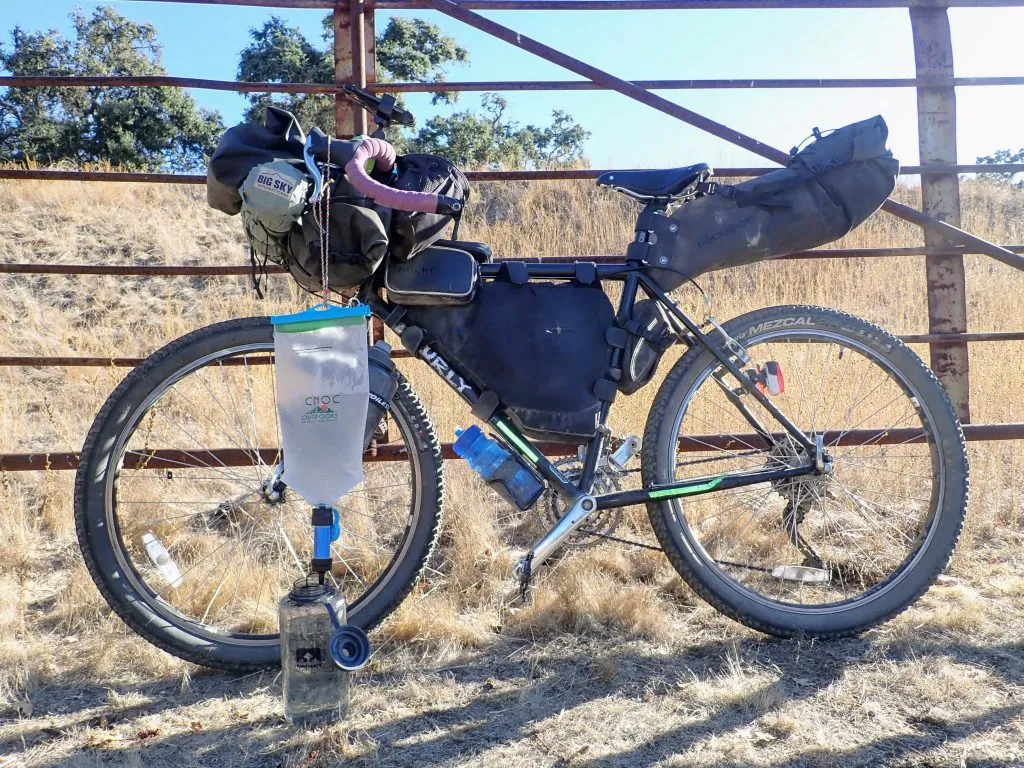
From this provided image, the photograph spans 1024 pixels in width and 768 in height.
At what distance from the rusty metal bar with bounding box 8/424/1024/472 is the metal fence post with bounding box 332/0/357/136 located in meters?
1.22

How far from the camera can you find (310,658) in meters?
1.90

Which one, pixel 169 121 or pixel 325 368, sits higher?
pixel 169 121

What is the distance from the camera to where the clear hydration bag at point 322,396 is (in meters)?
1.97

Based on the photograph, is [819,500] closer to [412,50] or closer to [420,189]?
[420,189]

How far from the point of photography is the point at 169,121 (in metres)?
19.5

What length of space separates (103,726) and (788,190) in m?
2.27

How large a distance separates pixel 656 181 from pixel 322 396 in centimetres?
111

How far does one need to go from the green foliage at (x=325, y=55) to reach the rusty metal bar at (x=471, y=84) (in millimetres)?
16834

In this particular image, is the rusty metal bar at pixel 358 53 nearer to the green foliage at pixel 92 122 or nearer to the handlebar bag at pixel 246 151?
the handlebar bag at pixel 246 151

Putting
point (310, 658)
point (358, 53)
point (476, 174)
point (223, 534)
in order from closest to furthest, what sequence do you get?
point (310, 658), point (223, 534), point (358, 53), point (476, 174)

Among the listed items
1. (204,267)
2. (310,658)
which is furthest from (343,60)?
(310,658)

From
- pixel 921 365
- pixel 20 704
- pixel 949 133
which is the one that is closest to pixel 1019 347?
pixel 949 133

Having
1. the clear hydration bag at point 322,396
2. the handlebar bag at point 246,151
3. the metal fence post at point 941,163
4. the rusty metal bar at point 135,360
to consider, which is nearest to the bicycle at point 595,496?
the handlebar bag at point 246,151

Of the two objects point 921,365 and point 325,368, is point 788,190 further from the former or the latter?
point 325,368
